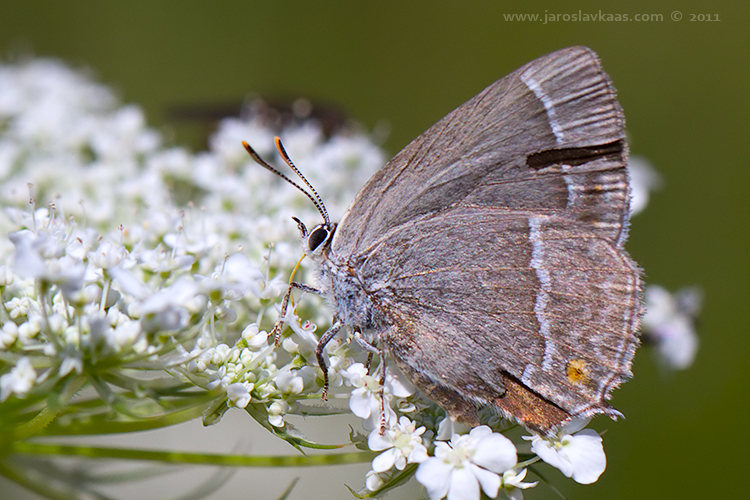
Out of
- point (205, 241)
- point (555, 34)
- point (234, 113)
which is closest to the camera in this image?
point (205, 241)

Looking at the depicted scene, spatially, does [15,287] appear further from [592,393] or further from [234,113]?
[234,113]

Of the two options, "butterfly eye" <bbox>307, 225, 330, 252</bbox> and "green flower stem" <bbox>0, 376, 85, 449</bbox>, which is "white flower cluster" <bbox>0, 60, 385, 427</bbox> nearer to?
"green flower stem" <bbox>0, 376, 85, 449</bbox>

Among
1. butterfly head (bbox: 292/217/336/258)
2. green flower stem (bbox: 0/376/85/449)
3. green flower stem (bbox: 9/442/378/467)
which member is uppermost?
butterfly head (bbox: 292/217/336/258)

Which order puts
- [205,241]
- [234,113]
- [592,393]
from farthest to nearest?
[234,113]
[205,241]
[592,393]

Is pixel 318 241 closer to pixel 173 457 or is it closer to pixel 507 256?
pixel 507 256

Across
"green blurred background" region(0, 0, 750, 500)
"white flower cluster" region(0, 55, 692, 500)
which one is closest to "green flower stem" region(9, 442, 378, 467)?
"white flower cluster" region(0, 55, 692, 500)

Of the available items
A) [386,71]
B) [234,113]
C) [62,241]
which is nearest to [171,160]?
[234,113]
